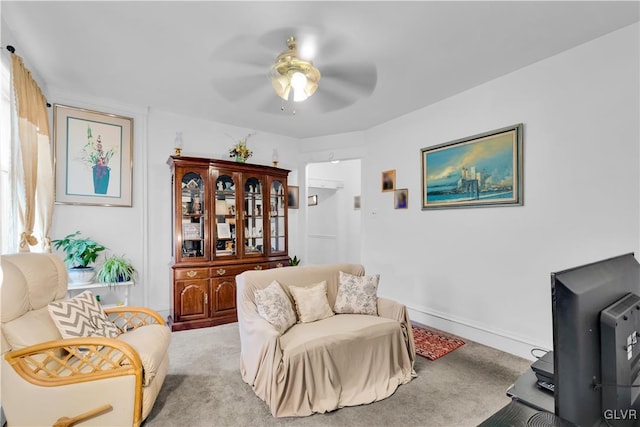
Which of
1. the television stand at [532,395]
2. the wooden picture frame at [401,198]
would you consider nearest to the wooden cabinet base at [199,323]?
the wooden picture frame at [401,198]

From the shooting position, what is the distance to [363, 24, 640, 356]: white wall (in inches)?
90.6

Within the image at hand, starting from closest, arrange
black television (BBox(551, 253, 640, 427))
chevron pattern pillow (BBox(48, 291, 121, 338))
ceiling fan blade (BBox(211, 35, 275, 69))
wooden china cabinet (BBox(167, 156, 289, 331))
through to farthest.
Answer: black television (BBox(551, 253, 640, 427)) → chevron pattern pillow (BBox(48, 291, 121, 338)) → ceiling fan blade (BBox(211, 35, 275, 69)) → wooden china cabinet (BBox(167, 156, 289, 331))

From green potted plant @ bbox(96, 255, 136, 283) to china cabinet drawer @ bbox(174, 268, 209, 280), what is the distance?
0.47 metres

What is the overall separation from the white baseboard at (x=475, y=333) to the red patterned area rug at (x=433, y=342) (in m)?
0.10

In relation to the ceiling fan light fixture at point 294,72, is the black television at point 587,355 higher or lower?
lower

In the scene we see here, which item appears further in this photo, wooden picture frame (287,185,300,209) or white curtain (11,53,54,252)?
wooden picture frame (287,185,300,209)

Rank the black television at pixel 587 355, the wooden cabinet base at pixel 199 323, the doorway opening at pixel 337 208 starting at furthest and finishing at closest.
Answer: the doorway opening at pixel 337 208
the wooden cabinet base at pixel 199 323
the black television at pixel 587 355

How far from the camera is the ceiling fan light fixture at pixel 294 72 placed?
89.9 inches

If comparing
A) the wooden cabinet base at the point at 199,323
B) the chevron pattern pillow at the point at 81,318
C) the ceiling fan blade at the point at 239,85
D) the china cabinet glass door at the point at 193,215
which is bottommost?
the wooden cabinet base at the point at 199,323

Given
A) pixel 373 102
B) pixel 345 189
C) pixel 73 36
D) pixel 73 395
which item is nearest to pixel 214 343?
pixel 73 395

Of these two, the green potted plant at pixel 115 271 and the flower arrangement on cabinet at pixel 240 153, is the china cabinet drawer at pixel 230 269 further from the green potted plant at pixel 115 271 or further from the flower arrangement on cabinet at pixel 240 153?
the flower arrangement on cabinet at pixel 240 153

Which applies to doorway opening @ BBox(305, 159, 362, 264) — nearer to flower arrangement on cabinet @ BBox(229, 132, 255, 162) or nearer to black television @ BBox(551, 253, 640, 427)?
flower arrangement on cabinet @ BBox(229, 132, 255, 162)

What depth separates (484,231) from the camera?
124 inches

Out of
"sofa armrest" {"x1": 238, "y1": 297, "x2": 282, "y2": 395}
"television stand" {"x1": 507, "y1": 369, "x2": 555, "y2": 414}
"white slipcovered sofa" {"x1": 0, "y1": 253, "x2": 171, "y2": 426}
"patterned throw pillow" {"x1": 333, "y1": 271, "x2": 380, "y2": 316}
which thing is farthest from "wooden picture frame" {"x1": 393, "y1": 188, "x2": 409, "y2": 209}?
"white slipcovered sofa" {"x1": 0, "y1": 253, "x2": 171, "y2": 426}
